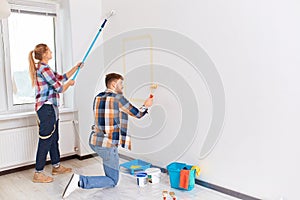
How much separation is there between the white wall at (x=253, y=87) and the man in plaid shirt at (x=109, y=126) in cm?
76

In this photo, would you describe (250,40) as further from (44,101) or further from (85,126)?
(85,126)

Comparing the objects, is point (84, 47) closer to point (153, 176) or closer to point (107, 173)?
point (107, 173)

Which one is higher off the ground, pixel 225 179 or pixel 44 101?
pixel 44 101

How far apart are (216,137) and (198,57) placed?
761mm

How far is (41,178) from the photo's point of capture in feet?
10.2

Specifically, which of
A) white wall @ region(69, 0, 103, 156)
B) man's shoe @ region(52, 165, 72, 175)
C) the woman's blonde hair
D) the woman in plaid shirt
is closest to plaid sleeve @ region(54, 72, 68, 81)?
the woman in plaid shirt

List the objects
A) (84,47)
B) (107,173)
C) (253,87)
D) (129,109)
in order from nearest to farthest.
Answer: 1. (253,87)
2. (129,109)
3. (107,173)
4. (84,47)

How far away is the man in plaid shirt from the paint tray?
0.54 meters

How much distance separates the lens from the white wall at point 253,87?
7.14 ft

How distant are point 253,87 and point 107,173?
151 centimetres

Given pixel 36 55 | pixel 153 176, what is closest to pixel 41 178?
pixel 153 176

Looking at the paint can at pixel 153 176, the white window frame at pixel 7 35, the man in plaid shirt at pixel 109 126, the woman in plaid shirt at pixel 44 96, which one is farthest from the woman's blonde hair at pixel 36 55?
the paint can at pixel 153 176

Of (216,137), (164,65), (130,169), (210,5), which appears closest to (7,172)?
(130,169)

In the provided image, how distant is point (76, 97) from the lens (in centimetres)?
383
